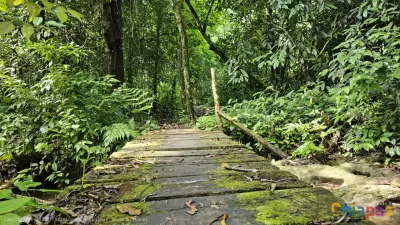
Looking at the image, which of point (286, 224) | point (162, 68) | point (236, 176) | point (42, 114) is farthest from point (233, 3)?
point (286, 224)

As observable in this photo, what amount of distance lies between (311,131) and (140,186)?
13.3 feet

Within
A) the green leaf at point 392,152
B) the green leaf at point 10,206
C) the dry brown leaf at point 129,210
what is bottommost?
the green leaf at point 392,152

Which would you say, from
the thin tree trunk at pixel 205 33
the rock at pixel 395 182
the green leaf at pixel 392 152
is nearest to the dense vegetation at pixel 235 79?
the green leaf at pixel 392 152

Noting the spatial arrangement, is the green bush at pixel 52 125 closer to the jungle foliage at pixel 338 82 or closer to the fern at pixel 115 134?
the fern at pixel 115 134

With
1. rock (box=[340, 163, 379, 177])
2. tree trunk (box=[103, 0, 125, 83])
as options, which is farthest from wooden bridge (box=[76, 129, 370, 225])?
tree trunk (box=[103, 0, 125, 83])

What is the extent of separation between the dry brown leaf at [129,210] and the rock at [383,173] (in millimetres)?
3376

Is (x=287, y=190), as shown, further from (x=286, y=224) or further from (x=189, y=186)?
(x=189, y=186)

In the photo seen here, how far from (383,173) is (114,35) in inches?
235

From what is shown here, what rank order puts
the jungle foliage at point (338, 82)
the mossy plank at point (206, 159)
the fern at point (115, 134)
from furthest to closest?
the fern at point (115, 134) < the jungle foliage at point (338, 82) < the mossy plank at point (206, 159)

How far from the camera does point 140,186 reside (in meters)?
1.71

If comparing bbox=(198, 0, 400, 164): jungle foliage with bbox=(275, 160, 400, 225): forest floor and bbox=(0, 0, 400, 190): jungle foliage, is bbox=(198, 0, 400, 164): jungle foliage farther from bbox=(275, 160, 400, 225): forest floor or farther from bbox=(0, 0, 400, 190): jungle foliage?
bbox=(275, 160, 400, 225): forest floor

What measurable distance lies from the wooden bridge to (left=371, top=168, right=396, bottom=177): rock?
209 cm

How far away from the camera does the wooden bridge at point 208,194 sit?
1.21 m

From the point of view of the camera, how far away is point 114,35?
6605 mm
